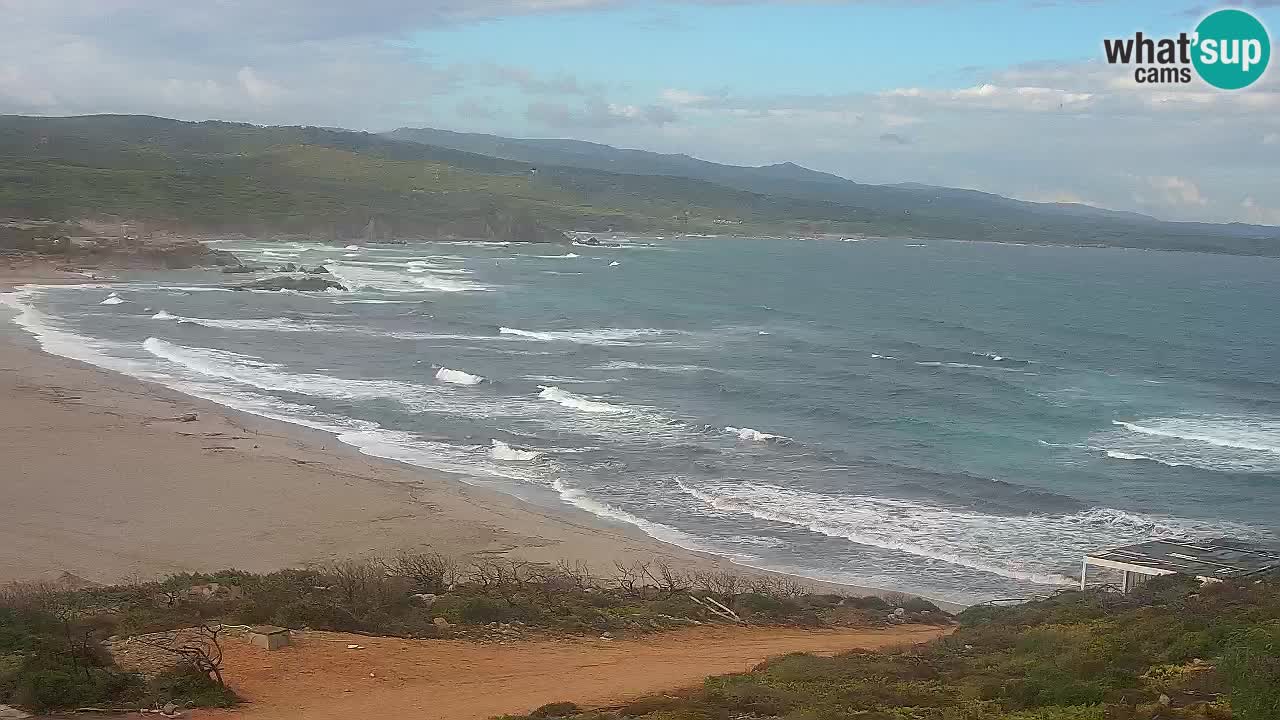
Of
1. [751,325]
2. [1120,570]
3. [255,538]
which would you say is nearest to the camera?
[1120,570]

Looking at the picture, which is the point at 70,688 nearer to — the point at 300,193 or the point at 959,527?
the point at 959,527

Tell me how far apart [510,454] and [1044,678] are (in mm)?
20752

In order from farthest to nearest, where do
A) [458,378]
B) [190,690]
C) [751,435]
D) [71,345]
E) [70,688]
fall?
[71,345] → [458,378] → [751,435] → [190,690] → [70,688]

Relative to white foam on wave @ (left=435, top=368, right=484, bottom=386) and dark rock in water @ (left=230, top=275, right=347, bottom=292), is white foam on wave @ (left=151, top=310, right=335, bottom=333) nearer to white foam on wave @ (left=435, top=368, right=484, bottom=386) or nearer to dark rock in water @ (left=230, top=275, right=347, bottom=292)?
white foam on wave @ (left=435, top=368, right=484, bottom=386)

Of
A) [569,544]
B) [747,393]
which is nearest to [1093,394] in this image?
[747,393]

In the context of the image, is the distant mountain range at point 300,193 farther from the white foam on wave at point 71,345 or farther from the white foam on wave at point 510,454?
the white foam on wave at point 510,454

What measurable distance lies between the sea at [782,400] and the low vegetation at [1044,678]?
7233 millimetres

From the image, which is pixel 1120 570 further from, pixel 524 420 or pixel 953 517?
pixel 524 420

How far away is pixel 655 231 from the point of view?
164m

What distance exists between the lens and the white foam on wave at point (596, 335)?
54.0 m

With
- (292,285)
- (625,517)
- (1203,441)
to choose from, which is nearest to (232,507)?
(625,517)

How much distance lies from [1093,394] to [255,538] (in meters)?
32.1

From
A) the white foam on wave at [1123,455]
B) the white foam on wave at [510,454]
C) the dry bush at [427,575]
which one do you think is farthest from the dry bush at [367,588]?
the white foam on wave at [1123,455]

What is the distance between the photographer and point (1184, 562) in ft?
67.6
